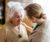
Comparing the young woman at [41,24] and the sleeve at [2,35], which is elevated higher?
the young woman at [41,24]

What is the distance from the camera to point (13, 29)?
168 cm

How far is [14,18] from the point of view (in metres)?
1.67

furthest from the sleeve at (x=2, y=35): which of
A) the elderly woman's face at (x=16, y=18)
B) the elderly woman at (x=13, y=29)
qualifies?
the elderly woman's face at (x=16, y=18)

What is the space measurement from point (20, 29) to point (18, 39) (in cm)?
15

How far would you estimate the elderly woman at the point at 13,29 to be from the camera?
1.62 metres

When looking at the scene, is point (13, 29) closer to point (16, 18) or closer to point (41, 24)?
point (16, 18)

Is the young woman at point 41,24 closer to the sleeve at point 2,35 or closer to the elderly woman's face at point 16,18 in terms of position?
the elderly woman's face at point 16,18

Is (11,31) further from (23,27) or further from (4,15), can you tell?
(4,15)

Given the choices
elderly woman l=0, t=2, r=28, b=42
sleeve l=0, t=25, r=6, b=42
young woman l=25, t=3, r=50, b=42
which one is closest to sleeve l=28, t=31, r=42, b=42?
young woman l=25, t=3, r=50, b=42

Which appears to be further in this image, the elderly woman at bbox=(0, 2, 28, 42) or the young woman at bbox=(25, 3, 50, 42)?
the elderly woman at bbox=(0, 2, 28, 42)

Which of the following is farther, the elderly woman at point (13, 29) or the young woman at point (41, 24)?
the elderly woman at point (13, 29)

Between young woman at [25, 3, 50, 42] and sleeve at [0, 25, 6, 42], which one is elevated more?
young woman at [25, 3, 50, 42]

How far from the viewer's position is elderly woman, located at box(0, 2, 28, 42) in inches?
63.6

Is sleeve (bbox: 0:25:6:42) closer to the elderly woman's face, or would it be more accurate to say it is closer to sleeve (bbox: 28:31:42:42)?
the elderly woman's face
